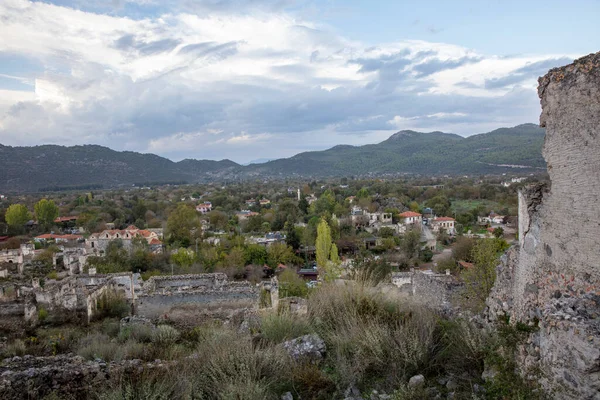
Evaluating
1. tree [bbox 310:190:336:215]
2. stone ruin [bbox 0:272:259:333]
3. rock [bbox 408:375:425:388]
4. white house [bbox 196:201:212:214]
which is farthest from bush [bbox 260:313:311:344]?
white house [bbox 196:201:212:214]

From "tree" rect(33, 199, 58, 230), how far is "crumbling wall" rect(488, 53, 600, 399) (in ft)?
166

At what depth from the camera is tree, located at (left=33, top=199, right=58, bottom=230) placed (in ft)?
148

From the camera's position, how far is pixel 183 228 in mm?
36500

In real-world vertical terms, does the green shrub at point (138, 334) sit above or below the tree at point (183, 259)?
above

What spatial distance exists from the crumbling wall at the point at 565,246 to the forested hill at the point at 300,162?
70.3 meters

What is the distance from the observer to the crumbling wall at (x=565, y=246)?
3.24 metres

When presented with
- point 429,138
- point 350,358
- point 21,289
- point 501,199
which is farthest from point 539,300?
point 429,138

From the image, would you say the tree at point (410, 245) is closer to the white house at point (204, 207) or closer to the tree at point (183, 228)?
the tree at point (183, 228)

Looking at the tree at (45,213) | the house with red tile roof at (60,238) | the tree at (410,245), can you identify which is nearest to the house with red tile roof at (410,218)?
the tree at (410,245)

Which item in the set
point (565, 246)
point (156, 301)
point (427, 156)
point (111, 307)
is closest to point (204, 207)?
point (111, 307)

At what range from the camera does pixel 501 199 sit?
4991 cm

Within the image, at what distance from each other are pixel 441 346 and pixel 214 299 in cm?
835

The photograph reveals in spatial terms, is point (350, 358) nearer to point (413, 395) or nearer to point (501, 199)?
point (413, 395)

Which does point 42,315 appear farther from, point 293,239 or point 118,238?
point 293,239
